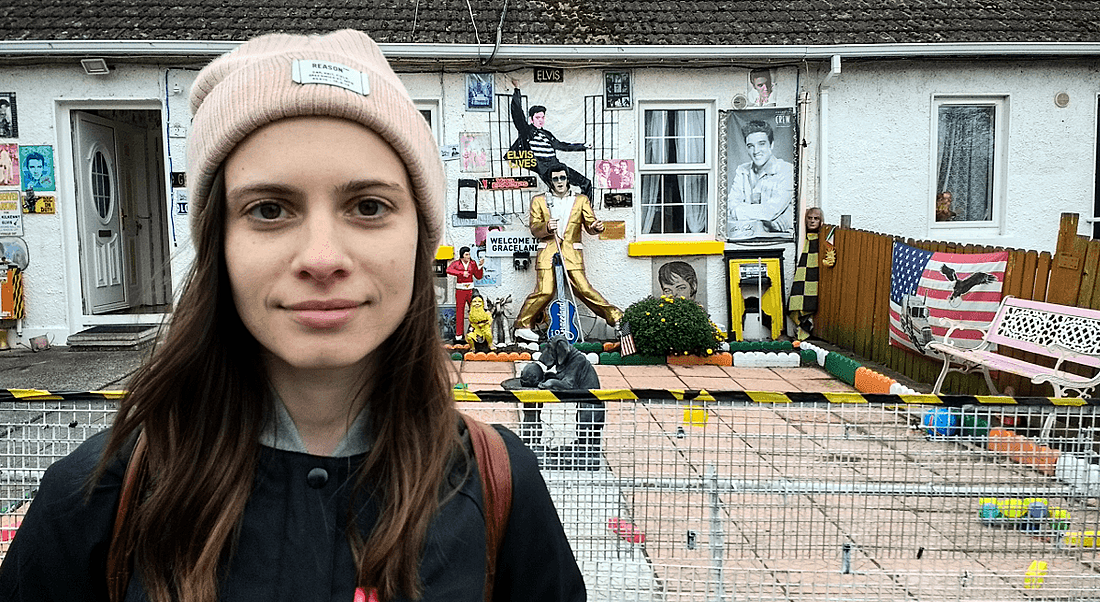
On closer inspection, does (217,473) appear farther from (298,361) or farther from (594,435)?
(594,435)

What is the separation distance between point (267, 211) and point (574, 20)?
9.84 meters

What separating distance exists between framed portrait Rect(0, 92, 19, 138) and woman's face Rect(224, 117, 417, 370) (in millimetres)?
10353

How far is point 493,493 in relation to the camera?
1354mm

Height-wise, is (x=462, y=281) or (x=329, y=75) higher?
(x=329, y=75)

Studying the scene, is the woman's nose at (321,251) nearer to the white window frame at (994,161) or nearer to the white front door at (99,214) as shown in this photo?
the white front door at (99,214)

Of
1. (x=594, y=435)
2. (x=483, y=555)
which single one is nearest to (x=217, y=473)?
(x=483, y=555)

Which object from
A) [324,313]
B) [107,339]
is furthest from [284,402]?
[107,339]

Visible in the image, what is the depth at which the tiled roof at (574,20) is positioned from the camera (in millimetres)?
9906

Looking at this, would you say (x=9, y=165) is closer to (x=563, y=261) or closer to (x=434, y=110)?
(x=434, y=110)

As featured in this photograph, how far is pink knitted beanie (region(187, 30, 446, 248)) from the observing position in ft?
3.98

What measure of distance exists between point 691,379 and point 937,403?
5818 millimetres

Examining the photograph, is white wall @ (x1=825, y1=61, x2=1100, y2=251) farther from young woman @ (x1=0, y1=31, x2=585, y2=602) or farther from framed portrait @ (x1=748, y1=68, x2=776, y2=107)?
young woman @ (x1=0, y1=31, x2=585, y2=602)

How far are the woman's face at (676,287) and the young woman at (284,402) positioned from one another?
9.29 meters

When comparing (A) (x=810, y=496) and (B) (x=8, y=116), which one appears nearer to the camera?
(A) (x=810, y=496)
